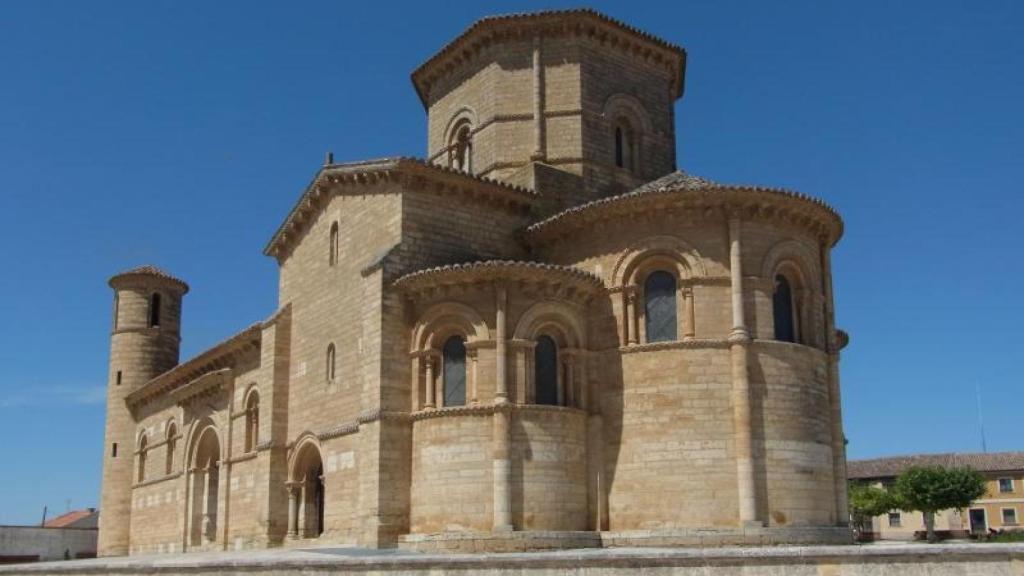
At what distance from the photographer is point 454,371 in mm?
18828

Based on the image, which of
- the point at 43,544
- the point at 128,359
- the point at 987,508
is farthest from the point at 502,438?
the point at 987,508

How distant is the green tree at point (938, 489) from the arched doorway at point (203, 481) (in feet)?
99.0

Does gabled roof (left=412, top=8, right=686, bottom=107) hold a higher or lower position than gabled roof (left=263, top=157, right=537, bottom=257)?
higher

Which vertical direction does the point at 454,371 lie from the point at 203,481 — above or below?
above

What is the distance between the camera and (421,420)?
730 inches

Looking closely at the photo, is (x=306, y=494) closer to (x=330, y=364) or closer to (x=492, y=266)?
(x=330, y=364)

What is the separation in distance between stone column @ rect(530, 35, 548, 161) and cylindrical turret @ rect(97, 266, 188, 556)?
20.3m

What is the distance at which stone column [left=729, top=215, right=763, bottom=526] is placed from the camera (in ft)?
58.2

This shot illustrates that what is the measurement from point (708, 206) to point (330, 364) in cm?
846

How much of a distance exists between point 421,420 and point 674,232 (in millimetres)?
5987

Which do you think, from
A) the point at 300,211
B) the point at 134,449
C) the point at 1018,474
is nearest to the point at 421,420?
the point at 300,211

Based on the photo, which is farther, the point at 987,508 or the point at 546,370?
the point at 987,508

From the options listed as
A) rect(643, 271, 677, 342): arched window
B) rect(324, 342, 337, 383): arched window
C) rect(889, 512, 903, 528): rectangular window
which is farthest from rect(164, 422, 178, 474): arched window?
rect(889, 512, 903, 528): rectangular window

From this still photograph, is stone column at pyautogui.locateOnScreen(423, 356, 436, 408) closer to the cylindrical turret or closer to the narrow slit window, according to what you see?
the narrow slit window
